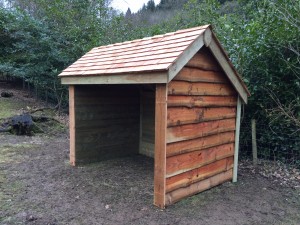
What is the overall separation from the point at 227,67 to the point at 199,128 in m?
0.99

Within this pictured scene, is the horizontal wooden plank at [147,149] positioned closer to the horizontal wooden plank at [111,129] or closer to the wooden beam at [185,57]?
the horizontal wooden plank at [111,129]

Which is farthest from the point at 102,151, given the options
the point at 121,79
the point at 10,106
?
the point at 10,106

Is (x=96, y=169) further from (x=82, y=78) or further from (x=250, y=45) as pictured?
(x=250, y=45)

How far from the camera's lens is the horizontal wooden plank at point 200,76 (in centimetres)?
318

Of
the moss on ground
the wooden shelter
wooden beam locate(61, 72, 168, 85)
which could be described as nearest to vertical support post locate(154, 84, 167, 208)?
the wooden shelter

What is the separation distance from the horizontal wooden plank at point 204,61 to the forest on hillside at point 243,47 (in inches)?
59.9

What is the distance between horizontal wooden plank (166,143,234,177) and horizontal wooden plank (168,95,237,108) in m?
0.65

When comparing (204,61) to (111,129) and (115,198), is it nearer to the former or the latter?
(115,198)

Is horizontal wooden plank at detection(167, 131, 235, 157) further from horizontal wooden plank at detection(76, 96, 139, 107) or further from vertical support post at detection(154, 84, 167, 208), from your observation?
horizontal wooden plank at detection(76, 96, 139, 107)

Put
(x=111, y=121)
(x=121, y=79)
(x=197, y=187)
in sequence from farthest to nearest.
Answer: (x=111, y=121)
(x=197, y=187)
(x=121, y=79)

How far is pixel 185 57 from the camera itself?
3.00m

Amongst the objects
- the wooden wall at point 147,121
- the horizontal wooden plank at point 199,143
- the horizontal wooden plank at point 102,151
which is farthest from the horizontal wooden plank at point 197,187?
the horizontal wooden plank at point 102,151

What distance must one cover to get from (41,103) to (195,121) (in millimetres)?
8983

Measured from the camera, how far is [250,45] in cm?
494
